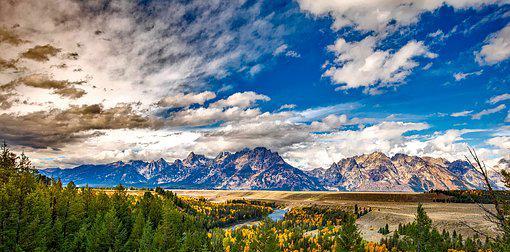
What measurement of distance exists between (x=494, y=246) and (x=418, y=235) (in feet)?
197

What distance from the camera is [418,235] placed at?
7269 centimetres

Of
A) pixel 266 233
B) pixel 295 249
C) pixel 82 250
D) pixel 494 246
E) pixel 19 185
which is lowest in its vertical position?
pixel 295 249

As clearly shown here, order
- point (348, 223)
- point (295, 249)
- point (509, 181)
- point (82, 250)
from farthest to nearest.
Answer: point (295, 249) < point (82, 250) < point (348, 223) < point (509, 181)

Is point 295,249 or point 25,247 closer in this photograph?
point 25,247

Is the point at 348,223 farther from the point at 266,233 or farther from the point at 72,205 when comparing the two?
the point at 72,205

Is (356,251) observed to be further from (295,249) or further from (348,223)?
(295,249)

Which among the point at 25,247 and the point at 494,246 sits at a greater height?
the point at 494,246

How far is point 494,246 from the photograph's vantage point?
19562mm

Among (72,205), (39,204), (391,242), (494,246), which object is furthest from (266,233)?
(391,242)

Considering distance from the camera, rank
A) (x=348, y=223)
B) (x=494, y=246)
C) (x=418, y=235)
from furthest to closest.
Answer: (x=418, y=235) < (x=348, y=223) < (x=494, y=246)

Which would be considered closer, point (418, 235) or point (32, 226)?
point (32, 226)

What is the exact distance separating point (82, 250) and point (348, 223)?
5241cm

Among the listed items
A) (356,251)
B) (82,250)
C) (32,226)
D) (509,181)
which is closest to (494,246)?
(509,181)

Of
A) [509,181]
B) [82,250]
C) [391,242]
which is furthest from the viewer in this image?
[391,242]
